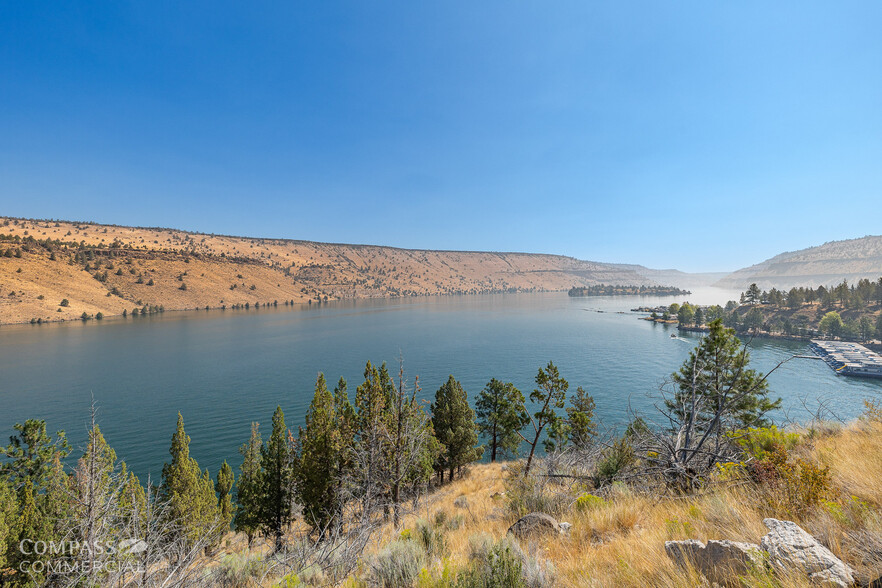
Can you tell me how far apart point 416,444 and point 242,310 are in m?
135

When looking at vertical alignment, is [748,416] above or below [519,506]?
below

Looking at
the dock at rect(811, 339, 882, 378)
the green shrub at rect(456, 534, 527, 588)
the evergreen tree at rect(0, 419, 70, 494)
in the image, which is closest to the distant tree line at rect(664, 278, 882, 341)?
the dock at rect(811, 339, 882, 378)

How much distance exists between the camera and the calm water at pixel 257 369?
33594 mm

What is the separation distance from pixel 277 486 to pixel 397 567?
18.2 metres

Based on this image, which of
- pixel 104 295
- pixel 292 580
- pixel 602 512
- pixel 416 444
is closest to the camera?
pixel 292 580

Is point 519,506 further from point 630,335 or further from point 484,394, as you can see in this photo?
point 630,335

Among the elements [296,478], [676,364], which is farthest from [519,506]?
[676,364]

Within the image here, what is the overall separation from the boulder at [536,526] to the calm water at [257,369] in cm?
1473

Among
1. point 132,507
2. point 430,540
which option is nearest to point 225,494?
point 132,507

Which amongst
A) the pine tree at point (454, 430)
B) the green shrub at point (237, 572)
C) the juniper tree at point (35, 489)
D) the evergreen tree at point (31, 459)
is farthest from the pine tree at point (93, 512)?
the pine tree at point (454, 430)

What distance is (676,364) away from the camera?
54.9m

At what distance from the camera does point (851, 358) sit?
54.7 meters

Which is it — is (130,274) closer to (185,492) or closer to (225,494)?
(225,494)

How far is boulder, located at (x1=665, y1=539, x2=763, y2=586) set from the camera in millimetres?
3262
